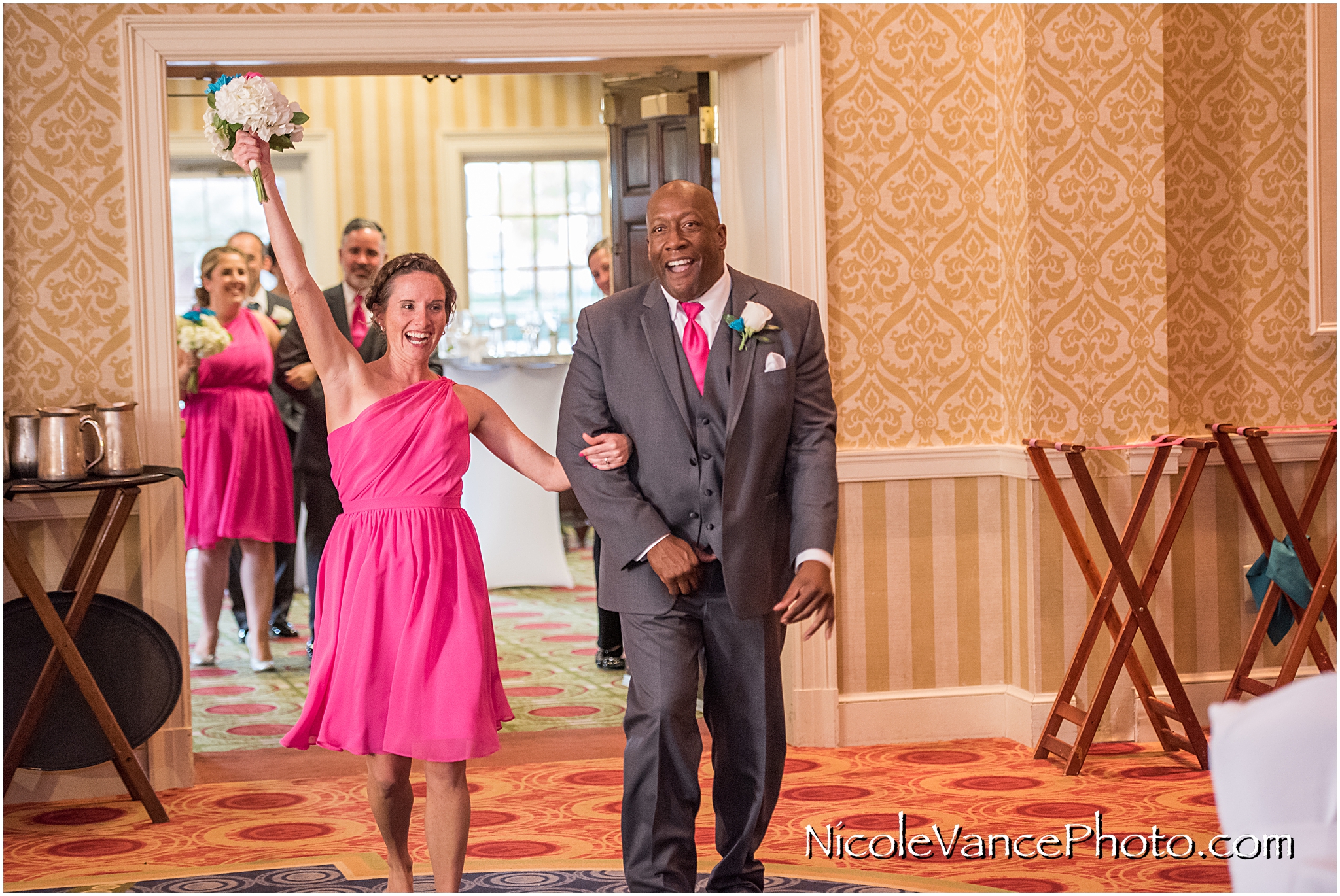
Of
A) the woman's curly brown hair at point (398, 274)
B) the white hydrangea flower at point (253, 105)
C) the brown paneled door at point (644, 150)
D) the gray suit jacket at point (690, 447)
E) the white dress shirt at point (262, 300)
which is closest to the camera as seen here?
the white hydrangea flower at point (253, 105)

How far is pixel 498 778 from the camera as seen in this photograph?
13.5ft

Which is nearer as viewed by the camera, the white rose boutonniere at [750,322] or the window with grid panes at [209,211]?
the white rose boutonniere at [750,322]

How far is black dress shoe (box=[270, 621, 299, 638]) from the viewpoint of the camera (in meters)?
6.54

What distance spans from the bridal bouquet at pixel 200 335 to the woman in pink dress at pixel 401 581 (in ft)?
8.84

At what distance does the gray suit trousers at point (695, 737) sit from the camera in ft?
9.02

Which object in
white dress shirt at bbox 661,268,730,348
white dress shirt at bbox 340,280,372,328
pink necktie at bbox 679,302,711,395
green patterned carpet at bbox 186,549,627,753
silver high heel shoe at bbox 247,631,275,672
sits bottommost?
green patterned carpet at bbox 186,549,627,753

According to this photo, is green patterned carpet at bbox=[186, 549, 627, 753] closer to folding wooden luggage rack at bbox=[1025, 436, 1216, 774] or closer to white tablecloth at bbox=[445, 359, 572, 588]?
white tablecloth at bbox=[445, 359, 572, 588]

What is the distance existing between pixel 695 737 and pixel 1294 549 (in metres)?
2.36

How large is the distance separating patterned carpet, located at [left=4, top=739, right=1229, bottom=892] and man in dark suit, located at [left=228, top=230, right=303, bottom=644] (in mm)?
2456

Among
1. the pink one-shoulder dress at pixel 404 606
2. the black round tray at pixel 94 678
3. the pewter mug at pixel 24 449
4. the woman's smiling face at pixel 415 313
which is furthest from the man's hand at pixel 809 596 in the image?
the pewter mug at pixel 24 449

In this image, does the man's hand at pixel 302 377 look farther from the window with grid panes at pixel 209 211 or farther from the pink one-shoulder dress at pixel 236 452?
the window with grid panes at pixel 209 211

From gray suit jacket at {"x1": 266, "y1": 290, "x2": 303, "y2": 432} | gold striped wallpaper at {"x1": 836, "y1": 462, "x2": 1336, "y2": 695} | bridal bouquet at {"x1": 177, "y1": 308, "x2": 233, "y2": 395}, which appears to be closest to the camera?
gold striped wallpaper at {"x1": 836, "y1": 462, "x2": 1336, "y2": 695}

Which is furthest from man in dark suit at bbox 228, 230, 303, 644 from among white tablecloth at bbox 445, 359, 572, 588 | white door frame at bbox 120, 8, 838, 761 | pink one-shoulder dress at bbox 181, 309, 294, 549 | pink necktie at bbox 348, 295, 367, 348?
white door frame at bbox 120, 8, 838, 761

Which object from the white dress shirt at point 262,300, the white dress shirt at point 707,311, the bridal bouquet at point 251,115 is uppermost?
the bridal bouquet at point 251,115
